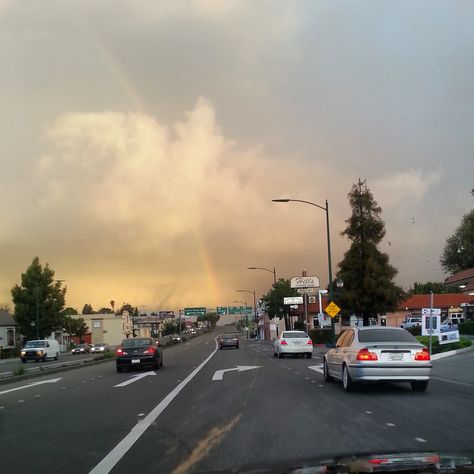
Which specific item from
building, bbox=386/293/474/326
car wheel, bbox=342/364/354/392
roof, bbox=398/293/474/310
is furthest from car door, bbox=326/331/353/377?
roof, bbox=398/293/474/310

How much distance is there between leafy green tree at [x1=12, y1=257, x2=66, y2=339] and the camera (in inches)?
2687

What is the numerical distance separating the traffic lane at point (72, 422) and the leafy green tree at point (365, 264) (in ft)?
83.4

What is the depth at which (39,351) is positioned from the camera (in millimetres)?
44906

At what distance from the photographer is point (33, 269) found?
226ft

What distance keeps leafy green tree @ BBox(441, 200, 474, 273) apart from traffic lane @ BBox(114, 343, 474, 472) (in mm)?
64352

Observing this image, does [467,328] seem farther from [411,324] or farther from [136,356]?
[136,356]

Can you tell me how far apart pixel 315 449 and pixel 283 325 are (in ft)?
318

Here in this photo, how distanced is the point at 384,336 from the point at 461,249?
73199 millimetres

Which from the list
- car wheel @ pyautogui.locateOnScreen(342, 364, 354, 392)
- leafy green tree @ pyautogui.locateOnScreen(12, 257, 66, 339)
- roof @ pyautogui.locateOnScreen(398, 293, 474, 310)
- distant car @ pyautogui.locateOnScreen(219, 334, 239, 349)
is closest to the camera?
car wheel @ pyautogui.locateOnScreen(342, 364, 354, 392)

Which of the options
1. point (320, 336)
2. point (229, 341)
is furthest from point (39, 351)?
point (320, 336)

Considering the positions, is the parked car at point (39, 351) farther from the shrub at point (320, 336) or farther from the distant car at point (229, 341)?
the shrub at point (320, 336)

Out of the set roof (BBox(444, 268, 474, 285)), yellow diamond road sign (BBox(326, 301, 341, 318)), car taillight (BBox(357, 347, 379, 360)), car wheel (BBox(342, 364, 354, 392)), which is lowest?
car wheel (BBox(342, 364, 354, 392))

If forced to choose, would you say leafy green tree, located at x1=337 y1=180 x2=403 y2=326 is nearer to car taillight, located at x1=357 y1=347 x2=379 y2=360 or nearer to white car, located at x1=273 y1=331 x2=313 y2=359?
white car, located at x1=273 y1=331 x2=313 y2=359

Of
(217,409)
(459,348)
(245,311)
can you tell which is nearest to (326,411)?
(217,409)
